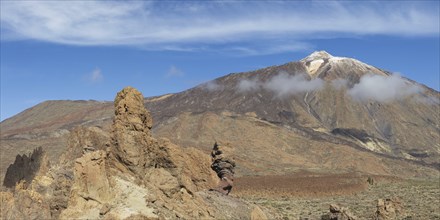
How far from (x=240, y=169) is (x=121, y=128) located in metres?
67.1

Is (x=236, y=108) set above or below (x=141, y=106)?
above

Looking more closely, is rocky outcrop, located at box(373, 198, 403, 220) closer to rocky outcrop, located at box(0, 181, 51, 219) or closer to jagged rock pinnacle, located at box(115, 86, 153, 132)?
jagged rock pinnacle, located at box(115, 86, 153, 132)

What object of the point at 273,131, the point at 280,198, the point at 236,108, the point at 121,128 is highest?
the point at 236,108

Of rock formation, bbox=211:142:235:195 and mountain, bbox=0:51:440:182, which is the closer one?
rock formation, bbox=211:142:235:195

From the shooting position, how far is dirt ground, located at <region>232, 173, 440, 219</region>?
40.2m

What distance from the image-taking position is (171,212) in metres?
A: 18.0

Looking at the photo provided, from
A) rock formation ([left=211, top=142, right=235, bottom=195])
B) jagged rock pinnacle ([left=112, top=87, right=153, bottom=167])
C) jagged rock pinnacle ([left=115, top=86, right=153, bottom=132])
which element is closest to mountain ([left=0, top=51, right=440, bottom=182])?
rock formation ([left=211, top=142, right=235, bottom=195])

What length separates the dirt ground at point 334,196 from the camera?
4022cm

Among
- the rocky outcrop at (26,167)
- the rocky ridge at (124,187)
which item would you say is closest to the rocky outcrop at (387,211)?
the rocky ridge at (124,187)

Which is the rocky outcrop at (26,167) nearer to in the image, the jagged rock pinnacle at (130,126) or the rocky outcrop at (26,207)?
the jagged rock pinnacle at (130,126)

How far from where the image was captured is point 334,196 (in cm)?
5716

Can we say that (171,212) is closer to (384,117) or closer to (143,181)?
(143,181)

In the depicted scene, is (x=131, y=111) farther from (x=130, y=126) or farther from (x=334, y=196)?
(x=334, y=196)

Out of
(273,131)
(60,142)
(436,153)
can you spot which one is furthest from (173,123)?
(436,153)
